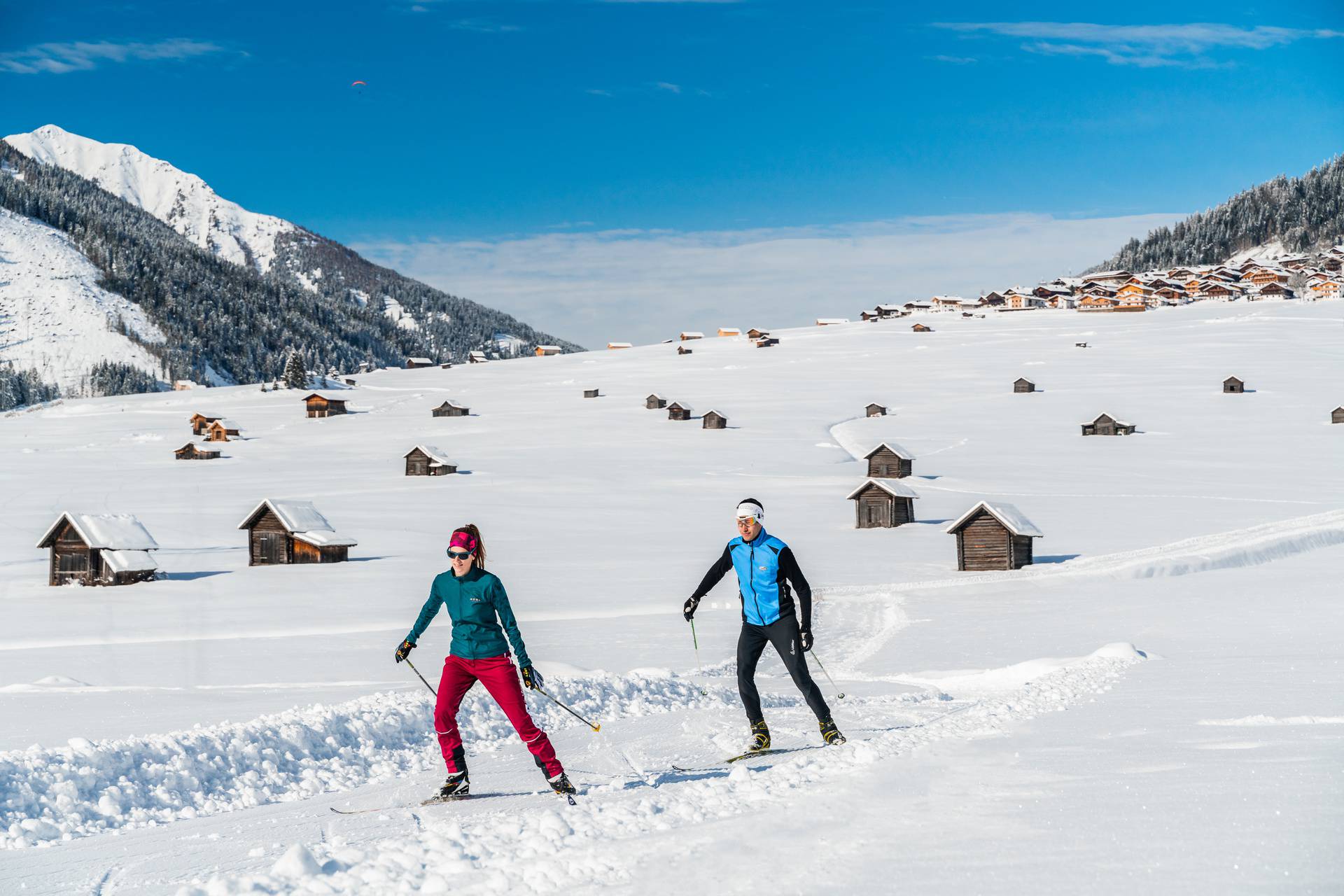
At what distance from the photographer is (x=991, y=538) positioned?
2981cm

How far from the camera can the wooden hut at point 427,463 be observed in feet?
190

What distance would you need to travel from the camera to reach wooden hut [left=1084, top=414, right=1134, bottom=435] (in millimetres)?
63531

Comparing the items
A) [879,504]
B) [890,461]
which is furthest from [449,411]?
[879,504]

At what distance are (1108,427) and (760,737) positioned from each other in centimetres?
6011

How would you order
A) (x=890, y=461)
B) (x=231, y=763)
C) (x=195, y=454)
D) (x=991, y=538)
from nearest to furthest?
(x=231, y=763)
(x=991, y=538)
(x=890, y=461)
(x=195, y=454)

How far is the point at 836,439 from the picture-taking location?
220ft

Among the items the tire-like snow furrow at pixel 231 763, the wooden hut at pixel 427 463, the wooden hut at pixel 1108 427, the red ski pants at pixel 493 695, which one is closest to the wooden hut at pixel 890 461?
the wooden hut at pixel 1108 427

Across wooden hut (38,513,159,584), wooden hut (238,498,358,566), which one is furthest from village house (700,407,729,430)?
wooden hut (38,513,159,584)

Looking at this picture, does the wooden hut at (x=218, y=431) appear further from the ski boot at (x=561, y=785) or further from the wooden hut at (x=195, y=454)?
the ski boot at (x=561, y=785)

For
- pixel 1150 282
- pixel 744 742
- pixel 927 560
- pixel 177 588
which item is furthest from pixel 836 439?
pixel 1150 282

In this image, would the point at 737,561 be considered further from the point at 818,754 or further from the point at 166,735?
the point at 166,735

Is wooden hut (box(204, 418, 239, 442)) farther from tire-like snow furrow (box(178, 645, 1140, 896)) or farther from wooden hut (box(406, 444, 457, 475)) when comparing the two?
tire-like snow furrow (box(178, 645, 1140, 896))

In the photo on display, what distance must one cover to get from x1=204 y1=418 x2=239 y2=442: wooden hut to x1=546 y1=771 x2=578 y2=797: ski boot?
7881cm

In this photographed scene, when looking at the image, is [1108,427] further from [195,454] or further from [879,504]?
[195,454]
